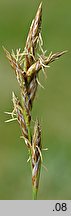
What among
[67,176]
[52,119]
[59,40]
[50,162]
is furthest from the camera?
[59,40]

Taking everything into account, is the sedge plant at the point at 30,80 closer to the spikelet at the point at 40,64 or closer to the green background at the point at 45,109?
the spikelet at the point at 40,64

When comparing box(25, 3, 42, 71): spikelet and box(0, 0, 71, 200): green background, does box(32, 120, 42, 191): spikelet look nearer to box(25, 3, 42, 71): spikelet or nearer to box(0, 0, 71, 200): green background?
box(25, 3, 42, 71): spikelet

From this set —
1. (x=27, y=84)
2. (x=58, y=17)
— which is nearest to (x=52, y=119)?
(x=58, y=17)

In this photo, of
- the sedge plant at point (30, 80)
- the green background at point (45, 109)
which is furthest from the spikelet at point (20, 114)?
the green background at point (45, 109)

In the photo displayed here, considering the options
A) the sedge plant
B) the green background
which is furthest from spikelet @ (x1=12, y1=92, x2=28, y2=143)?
the green background

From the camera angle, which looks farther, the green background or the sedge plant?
the green background

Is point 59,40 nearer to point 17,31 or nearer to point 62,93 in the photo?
point 17,31

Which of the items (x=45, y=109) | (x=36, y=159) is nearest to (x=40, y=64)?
(x=36, y=159)

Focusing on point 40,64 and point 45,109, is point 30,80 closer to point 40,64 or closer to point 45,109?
point 40,64
